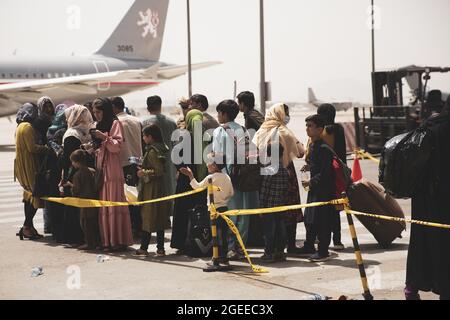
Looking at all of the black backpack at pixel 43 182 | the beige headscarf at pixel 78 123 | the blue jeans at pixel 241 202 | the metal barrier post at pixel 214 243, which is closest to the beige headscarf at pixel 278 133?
the blue jeans at pixel 241 202

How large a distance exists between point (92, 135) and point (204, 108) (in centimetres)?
147

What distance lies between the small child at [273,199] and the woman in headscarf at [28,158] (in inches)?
138

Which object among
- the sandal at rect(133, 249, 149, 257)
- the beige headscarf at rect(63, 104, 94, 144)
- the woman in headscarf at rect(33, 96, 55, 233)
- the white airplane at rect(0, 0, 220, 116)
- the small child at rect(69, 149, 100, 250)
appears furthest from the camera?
the white airplane at rect(0, 0, 220, 116)

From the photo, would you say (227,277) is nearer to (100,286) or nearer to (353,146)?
(100,286)

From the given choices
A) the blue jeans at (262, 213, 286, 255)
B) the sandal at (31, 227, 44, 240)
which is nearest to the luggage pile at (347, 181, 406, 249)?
the blue jeans at (262, 213, 286, 255)

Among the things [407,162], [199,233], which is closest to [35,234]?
[199,233]

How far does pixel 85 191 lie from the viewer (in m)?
10.4

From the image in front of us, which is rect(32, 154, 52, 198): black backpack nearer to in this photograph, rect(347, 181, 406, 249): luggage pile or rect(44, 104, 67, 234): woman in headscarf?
rect(44, 104, 67, 234): woman in headscarf

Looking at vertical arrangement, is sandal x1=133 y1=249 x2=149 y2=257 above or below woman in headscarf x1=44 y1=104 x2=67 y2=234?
below

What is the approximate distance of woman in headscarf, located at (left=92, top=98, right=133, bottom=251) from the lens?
10.2m

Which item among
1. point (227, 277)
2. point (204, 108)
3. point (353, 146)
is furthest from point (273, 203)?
point (353, 146)

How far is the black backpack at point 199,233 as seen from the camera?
9539 mm

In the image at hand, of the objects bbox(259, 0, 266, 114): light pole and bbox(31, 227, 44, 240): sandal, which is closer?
bbox(31, 227, 44, 240): sandal

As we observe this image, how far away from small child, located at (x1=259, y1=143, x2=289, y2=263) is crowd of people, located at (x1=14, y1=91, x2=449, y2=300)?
11 mm
